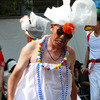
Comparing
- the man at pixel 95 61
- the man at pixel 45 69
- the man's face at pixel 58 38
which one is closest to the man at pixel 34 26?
the man at pixel 95 61

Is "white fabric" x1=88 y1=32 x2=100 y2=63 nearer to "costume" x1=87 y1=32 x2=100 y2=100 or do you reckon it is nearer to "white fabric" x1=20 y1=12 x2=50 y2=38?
"costume" x1=87 y1=32 x2=100 y2=100

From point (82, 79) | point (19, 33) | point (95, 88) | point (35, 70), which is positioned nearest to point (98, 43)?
point (95, 88)

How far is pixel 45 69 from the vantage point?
2.86m

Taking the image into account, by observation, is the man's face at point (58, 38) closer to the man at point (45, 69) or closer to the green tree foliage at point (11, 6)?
the man at point (45, 69)

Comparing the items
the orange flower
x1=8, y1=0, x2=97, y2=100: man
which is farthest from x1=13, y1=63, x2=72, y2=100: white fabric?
the orange flower

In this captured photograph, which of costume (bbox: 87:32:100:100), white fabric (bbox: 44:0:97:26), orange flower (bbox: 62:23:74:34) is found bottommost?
costume (bbox: 87:32:100:100)

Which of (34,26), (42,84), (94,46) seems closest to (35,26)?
(34,26)

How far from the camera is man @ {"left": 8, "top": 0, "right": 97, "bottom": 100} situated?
2844 mm

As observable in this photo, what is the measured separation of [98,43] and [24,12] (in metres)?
4.91

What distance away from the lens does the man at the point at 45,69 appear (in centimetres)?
284

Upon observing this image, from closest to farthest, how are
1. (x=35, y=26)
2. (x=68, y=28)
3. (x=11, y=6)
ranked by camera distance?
(x=68, y=28) → (x=35, y=26) → (x=11, y=6)

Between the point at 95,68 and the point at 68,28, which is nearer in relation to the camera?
the point at 68,28

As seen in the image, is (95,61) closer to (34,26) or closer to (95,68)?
(95,68)

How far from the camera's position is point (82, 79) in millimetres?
7496
